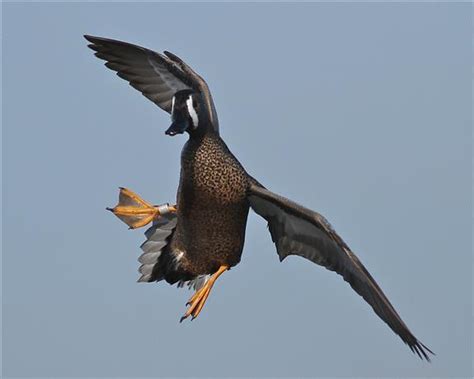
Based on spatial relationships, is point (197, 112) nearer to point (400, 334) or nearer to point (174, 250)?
point (174, 250)

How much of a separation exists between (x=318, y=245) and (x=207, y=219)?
1.28 metres

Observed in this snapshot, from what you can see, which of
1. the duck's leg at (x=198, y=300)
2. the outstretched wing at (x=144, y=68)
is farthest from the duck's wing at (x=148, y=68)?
the duck's leg at (x=198, y=300)

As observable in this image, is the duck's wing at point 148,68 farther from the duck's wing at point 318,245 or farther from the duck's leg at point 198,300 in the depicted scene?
the duck's leg at point 198,300

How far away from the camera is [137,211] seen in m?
13.8

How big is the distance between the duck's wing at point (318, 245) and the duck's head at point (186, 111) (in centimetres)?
91

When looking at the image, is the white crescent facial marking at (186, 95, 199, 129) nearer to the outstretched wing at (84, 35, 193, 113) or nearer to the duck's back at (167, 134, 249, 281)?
the duck's back at (167, 134, 249, 281)

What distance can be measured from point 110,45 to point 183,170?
1.92 meters

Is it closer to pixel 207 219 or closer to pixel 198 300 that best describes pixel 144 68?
pixel 207 219

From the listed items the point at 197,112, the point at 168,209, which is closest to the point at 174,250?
the point at 168,209

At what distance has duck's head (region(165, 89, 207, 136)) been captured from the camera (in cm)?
1258

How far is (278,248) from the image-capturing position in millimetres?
13906

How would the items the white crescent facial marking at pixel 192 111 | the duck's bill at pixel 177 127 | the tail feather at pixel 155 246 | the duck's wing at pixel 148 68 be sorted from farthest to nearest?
the duck's wing at pixel 148 68 → the tail feather at pixel 155 246 → the white crescent facial marking at pixel 192 111 → the duck's bill at pixel 177 127

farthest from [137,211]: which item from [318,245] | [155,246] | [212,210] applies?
[318,245]

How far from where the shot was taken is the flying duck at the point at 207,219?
13.0m
